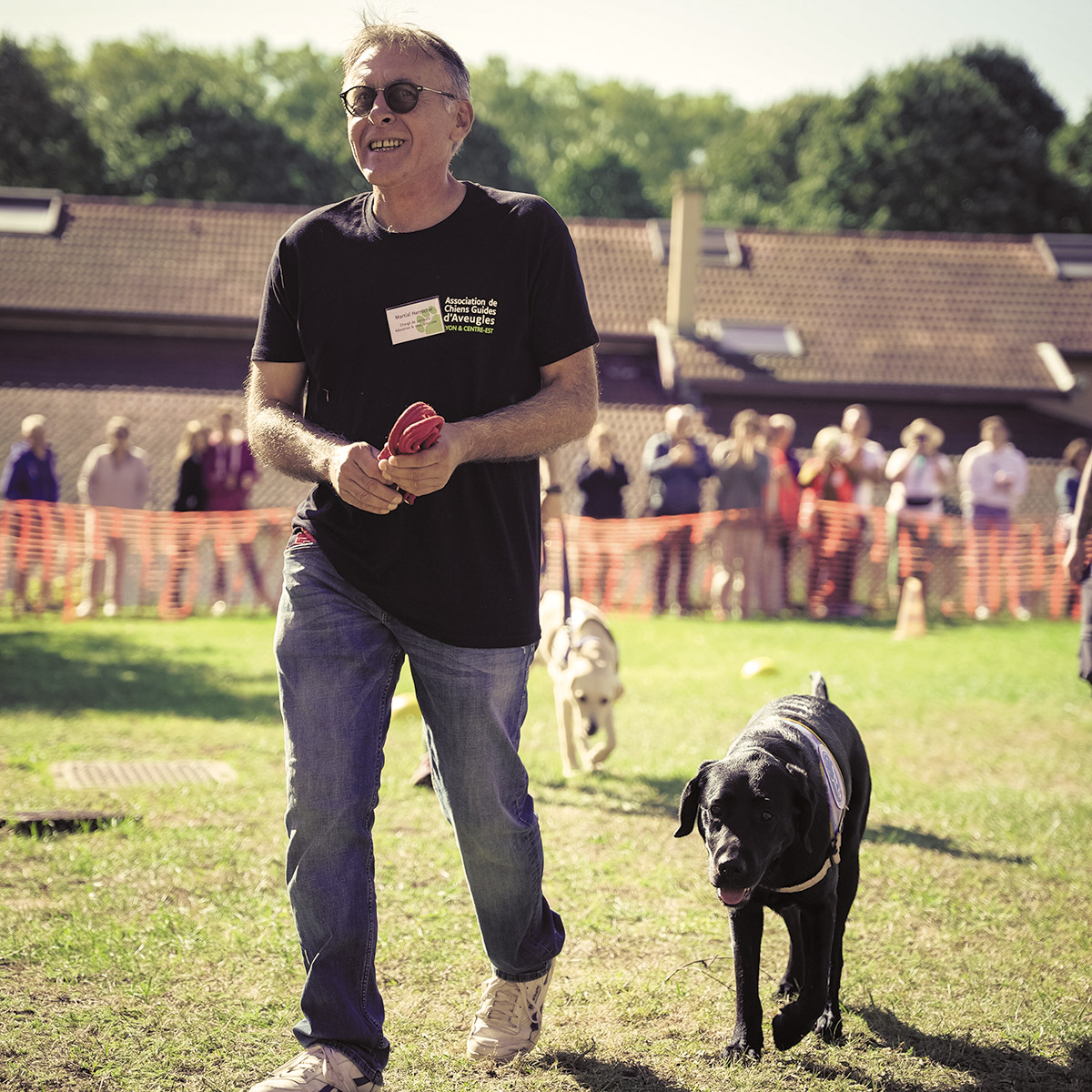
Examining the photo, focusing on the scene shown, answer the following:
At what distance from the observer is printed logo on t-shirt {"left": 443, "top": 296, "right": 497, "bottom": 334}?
2.95m

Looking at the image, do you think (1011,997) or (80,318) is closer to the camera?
(1011,997)

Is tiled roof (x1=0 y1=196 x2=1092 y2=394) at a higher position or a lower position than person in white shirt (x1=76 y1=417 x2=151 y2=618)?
higher

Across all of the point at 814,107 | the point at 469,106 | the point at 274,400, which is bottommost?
the point at 274,400

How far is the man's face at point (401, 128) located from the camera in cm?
299

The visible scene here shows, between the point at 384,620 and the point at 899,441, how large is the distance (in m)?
22.2

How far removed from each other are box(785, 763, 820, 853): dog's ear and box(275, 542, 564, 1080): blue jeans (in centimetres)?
70

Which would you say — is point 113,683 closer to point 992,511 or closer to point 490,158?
point 992,511

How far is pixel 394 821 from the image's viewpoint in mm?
5672

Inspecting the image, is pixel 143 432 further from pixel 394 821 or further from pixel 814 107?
pixel 814 107

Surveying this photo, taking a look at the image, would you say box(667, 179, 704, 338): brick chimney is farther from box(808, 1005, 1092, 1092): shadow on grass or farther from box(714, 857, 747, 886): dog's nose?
box(714, 857, 747, 886): dog's nose

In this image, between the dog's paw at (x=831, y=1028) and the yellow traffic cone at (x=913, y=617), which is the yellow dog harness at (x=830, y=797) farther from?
the yellow traffic cone at (x=913, y=617)

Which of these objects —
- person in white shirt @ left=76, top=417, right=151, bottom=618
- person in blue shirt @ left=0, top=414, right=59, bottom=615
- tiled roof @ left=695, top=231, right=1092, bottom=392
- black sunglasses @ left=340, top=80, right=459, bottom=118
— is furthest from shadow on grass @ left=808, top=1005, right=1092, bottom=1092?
tiled roof @ left=695, top=231, right=1092, bottom=392

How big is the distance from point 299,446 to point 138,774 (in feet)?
13.5

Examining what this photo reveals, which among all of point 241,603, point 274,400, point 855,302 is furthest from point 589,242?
point 274,400
